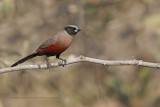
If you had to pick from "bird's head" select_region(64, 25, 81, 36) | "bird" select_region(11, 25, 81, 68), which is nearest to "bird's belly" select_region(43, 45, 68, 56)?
"bird" select_region(11, 25, 81, 68)

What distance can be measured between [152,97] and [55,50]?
285 cm

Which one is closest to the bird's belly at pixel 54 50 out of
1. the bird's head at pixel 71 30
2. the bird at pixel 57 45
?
the bird at pixel 57 45

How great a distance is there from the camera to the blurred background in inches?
323

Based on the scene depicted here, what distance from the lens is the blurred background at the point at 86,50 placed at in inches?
323

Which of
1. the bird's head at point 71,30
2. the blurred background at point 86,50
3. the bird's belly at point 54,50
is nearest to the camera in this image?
the bird's belly at point 54,50

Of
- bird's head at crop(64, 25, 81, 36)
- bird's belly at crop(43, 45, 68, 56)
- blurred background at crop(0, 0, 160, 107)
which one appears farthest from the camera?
blurred background at crop(0, 0, 160, 107)

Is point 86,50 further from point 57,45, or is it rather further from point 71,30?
point 57,45

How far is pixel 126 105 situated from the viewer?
881 cm

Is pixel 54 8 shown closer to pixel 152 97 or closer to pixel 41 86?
pixel 41 86

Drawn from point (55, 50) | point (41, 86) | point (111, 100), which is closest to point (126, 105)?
point (111, 100)

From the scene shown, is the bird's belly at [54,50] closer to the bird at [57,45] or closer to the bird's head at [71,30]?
the bird at [57,45]

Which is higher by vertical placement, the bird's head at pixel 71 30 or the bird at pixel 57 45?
the bird's head at pixel 71 30

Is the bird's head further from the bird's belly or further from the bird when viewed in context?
the bird's belly

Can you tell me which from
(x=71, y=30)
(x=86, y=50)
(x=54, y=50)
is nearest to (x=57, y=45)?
(x=54, y=50)
